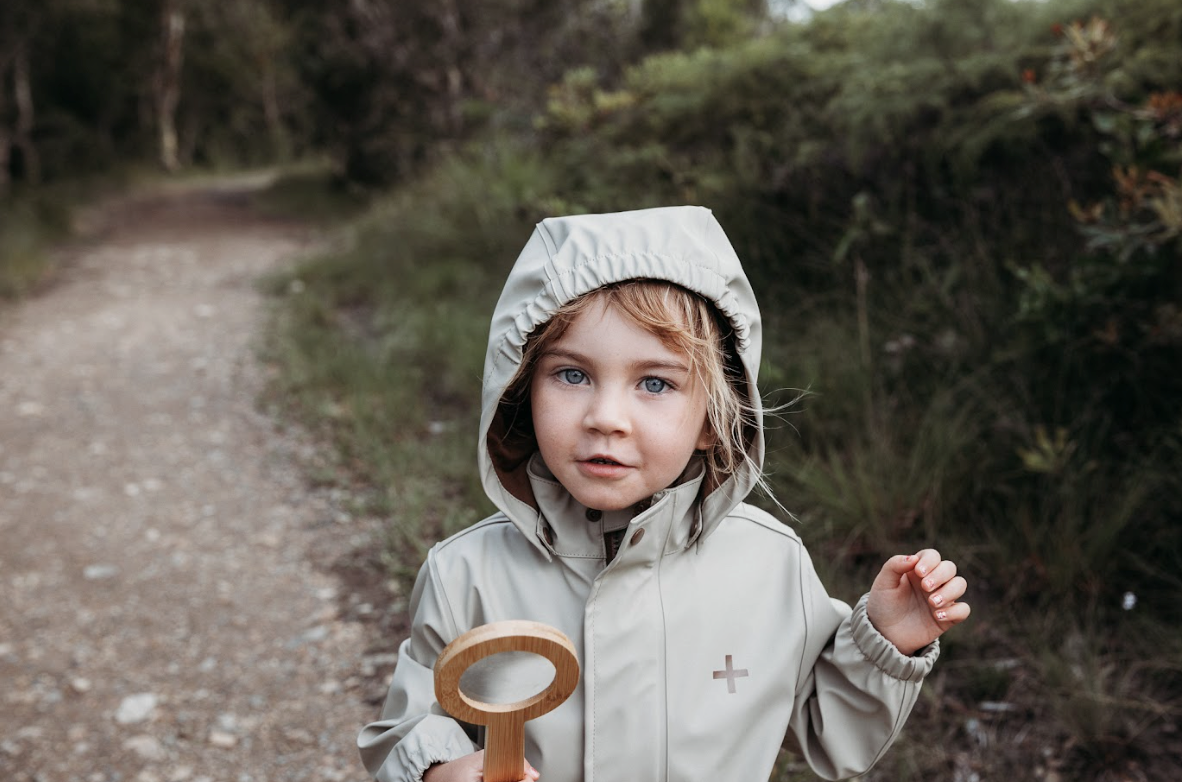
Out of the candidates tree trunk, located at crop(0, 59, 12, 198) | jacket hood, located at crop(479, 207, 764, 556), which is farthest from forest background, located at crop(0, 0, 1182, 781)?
tree trunk, located at crop(0, 59, 12, 198)

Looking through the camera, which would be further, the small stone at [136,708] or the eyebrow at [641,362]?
the small stone at [136,708]

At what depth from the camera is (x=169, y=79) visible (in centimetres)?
1820

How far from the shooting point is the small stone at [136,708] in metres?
3.05

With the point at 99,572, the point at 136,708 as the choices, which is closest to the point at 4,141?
the point at 99,572

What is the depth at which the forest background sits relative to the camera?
2719 mm

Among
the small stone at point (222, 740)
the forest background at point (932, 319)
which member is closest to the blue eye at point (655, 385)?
the forest background at point (932, 319)

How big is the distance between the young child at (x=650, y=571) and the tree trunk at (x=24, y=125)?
509 inches

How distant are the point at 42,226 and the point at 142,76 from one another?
361 inches

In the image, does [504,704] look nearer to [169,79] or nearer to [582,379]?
[582,379]

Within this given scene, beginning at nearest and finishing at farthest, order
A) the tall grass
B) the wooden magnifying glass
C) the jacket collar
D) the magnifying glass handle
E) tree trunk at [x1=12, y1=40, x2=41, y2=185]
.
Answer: the wooden magnifying glass < the magnifying glass handle < the jacket collar < the tall grass < tree trunk at [x1=12, y1=40, x2=41, y2=185]

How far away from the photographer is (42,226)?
34.2 ft

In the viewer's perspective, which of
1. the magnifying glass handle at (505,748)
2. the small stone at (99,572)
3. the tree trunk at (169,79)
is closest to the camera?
the magnifying glass handle at (505,748)

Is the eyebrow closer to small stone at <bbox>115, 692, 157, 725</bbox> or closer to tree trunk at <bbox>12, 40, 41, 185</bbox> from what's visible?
small stone at <bbox>115, 692, 157, 725</bbox>

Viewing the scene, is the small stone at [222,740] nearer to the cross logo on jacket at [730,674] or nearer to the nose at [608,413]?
the cross logo on jacket at [730,674]
